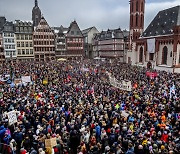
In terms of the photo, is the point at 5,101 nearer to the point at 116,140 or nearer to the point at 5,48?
the point at 116,140

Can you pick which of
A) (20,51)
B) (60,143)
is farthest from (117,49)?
(60,143)

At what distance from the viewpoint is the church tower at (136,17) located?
60688 mm

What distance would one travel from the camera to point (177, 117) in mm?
14953

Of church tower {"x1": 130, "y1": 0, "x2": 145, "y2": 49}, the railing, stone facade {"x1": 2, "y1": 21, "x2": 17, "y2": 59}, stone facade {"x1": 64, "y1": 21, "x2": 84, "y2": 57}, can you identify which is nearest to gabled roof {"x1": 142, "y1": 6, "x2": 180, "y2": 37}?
church tower {"x1": 130, "y1": 0, "x2": 145, "y2": 49}

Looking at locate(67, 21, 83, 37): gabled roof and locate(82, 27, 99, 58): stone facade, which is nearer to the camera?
locate(67, 21, 83, 37): gabled roof

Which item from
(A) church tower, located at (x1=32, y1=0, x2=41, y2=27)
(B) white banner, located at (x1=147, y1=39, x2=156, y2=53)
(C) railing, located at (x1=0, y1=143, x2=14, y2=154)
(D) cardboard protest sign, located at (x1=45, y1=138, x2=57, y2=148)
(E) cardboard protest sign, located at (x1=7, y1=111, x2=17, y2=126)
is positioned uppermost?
(A) church tower, located at (x1=32, y1=0, x2=41, y2=27)

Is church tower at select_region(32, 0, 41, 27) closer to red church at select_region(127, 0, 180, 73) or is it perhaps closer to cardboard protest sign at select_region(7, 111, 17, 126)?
red church at select_region(127, 0, 180, 73)

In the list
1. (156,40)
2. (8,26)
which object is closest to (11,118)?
(156,40)

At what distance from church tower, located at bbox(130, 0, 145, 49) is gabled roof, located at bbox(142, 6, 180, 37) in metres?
4.55

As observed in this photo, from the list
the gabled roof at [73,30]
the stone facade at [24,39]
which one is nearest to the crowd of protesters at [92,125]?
the stone facade at [24,39]

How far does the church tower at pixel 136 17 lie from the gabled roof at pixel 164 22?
4.55 meters

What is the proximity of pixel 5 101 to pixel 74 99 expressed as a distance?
6.14 meters

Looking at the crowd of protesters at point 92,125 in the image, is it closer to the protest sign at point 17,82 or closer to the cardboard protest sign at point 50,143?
the cardboard protest sign at point 50,143

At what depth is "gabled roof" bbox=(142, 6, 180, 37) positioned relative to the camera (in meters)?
47.0
